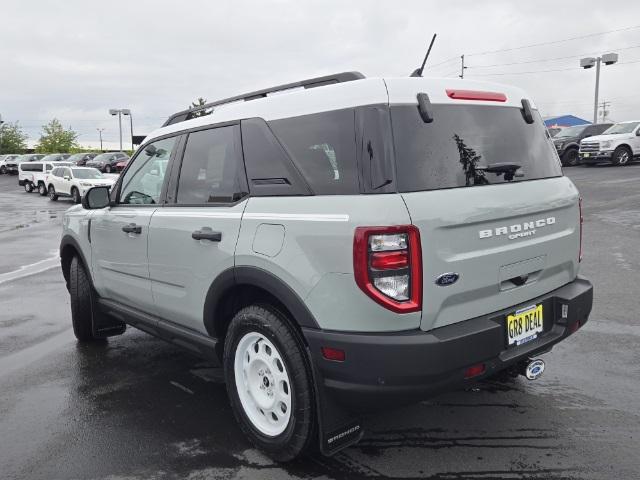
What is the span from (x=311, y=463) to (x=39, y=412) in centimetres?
198

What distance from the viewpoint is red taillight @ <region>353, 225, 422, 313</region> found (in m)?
2.44

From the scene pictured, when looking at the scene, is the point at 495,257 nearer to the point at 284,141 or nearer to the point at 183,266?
the point at 284,141

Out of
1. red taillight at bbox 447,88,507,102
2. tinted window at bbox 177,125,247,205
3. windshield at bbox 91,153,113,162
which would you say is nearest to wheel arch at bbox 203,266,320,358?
tinted window at bbox 177,125,247,205

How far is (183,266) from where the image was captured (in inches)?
136

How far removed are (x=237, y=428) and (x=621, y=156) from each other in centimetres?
2440

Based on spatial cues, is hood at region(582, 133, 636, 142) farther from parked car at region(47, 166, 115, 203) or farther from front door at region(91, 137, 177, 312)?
front door at region(91, 137, 177, 312)

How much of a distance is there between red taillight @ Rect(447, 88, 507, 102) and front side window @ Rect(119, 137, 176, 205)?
1964 mm

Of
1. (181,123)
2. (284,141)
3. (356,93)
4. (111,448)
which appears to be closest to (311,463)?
(111,448)

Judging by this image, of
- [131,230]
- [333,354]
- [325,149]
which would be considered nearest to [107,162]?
[131,230]

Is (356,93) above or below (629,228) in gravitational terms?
above

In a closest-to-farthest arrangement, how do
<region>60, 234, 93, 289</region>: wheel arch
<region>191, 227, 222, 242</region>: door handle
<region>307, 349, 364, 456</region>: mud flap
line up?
<region>307, 349, 364, 456</region>: mud flap, <region>191, 227, 222, 242</region>: door handle, <region>60, 234, 93, 289</region>: wheel arch

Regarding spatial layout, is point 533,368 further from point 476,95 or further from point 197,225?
point 197,225

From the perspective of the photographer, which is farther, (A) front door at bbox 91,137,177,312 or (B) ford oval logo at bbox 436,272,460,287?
(A) front door at bbox 91,137,177,312

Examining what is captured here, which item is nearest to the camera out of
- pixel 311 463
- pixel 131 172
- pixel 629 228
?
pixel 311 463
